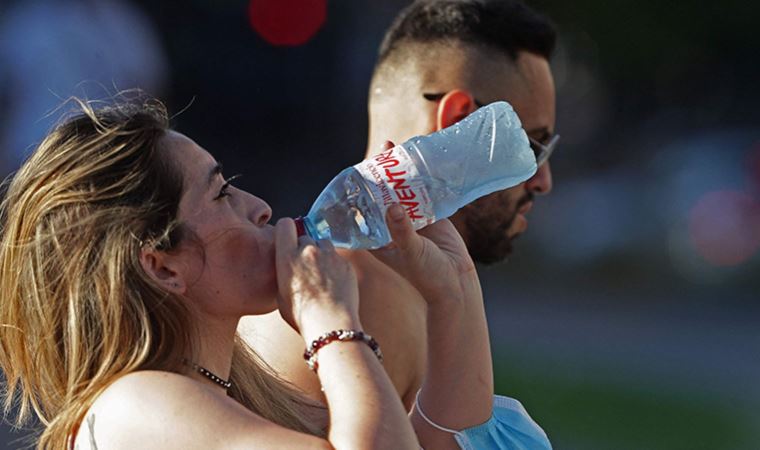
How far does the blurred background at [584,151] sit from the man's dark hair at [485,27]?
399 centimetres

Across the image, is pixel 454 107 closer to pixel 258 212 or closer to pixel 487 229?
pixel 487 229

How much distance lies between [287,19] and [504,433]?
9.02 metres

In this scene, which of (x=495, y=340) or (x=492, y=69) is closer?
(x=492, y=69)

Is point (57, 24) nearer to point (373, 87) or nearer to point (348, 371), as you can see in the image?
point (373, 87)

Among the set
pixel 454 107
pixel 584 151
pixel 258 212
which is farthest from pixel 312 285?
pixel 584 151

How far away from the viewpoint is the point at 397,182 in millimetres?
2402

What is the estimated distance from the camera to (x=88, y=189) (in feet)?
7.26

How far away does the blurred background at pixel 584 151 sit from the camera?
27.6 feet

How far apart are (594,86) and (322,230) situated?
1158 centimetres

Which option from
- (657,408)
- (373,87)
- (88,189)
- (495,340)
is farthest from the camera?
(495,340)

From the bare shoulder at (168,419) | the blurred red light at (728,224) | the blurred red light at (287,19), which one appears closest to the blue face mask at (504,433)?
the bare shoulder at (168,419)

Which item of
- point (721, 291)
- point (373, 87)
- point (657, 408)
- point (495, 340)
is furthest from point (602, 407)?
point (373, 87)

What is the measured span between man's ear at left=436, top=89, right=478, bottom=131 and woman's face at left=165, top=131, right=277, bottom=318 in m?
1.35

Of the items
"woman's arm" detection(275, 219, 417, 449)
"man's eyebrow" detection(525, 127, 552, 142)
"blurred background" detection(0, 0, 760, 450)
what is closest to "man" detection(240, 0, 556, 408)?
"man's eyebrow" detection(525, 127, 552, 142)
